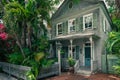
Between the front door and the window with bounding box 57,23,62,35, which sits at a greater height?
the window with bounding box 57,23,62,35

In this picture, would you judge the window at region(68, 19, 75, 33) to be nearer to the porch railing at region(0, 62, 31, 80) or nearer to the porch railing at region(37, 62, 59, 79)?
the porch railing at region(37, 62, 59, 79)

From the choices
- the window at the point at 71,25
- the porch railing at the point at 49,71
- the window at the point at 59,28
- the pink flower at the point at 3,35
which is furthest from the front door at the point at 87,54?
the pink flower at the point at 3,35

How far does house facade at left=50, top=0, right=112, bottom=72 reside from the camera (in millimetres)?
13453

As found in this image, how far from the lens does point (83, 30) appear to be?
582 inches

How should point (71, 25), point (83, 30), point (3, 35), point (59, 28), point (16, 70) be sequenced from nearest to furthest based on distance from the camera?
point (16, 70), point (3, 35), point (83, 30), point (71, 25), point (59, 28)

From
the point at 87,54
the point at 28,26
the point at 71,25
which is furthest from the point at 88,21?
the point at 28,26

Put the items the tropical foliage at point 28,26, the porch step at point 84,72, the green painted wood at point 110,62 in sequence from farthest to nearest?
the porch step at point 84,72
the green painted wood at point 110,62
the tropical foliage at point 28,26

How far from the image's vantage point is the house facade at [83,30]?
44.1 feet

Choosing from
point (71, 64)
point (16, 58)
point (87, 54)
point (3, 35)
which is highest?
point (3, 35)

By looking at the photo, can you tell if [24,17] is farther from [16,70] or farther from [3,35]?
[16,70]

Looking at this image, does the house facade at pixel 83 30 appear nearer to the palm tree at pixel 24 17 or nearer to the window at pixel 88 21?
the window at pixel 88 21

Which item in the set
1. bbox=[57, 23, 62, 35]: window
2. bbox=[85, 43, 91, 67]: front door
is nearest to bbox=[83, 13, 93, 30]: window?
bbox=[85, 43, 91, 67]: front door

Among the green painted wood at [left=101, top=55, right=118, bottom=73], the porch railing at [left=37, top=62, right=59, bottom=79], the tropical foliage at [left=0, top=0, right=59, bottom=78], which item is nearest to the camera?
the porch railing at [left=37, top=62, right=59, bottom=79]

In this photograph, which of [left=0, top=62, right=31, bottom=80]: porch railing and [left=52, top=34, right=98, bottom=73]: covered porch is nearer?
[left=0, top=62, right=31, bottom=80]: porch railing
